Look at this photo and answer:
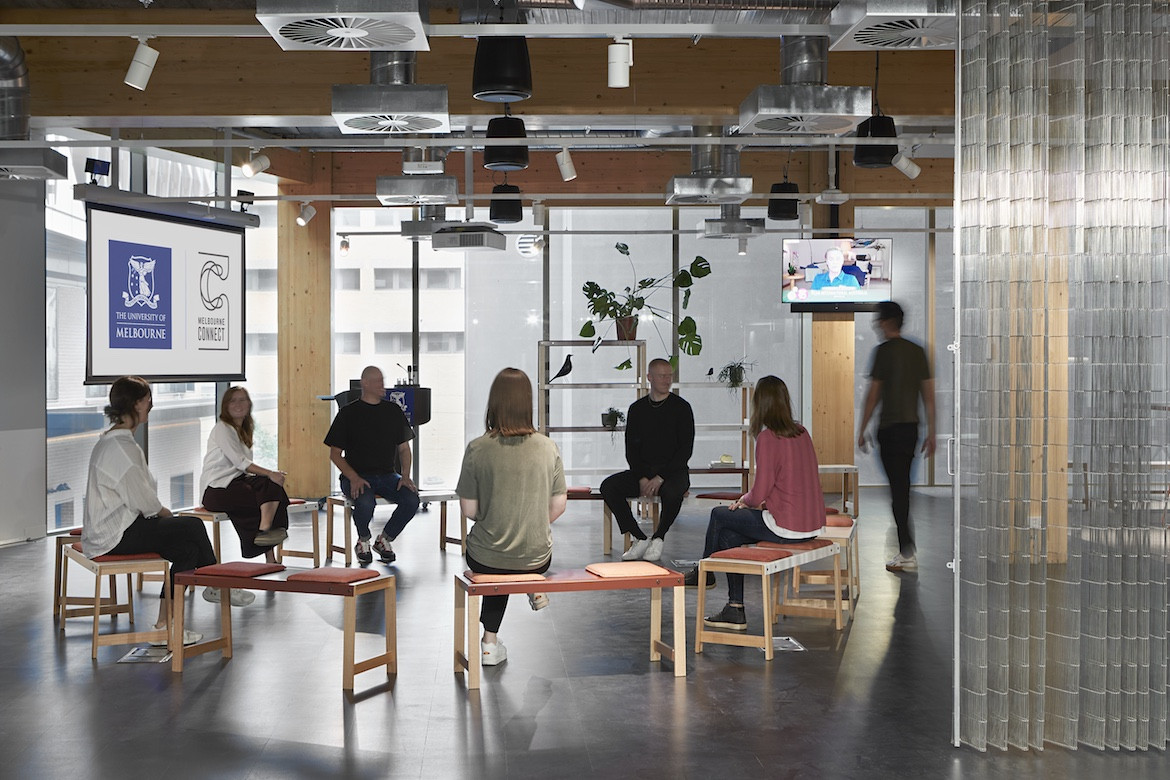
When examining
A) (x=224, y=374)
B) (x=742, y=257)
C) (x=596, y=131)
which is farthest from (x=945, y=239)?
(x=224, y=374)

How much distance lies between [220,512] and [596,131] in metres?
5.80

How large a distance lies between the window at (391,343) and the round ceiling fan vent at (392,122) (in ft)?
21.7

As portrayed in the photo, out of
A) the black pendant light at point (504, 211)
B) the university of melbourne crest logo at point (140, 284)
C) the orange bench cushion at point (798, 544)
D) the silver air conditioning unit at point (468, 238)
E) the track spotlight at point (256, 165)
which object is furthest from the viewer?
the black pendant light at point (504, 211)

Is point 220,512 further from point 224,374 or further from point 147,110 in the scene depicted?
A: point 224,374

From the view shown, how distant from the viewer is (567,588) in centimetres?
484

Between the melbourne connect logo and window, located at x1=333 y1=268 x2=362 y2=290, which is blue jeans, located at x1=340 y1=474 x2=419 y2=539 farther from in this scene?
window, located at x1=333 y1=268 x2=362 y2=290

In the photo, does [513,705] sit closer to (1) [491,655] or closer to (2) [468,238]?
(1) [491,655]

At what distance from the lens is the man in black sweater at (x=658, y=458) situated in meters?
7.62

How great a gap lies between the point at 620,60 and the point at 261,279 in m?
7.11

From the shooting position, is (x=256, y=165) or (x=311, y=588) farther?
(x=256, y=165)

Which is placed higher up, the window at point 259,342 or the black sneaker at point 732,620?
the window at point 259,342

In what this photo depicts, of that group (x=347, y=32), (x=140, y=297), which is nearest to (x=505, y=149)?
(x=347, y=32)

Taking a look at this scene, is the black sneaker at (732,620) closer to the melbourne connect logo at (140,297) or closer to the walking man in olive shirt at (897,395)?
the walking man in olive shirt at (897,395)

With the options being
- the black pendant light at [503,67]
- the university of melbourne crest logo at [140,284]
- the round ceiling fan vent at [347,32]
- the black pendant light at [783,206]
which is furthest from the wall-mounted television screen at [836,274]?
the round ceiling fan vent at [347,32]
